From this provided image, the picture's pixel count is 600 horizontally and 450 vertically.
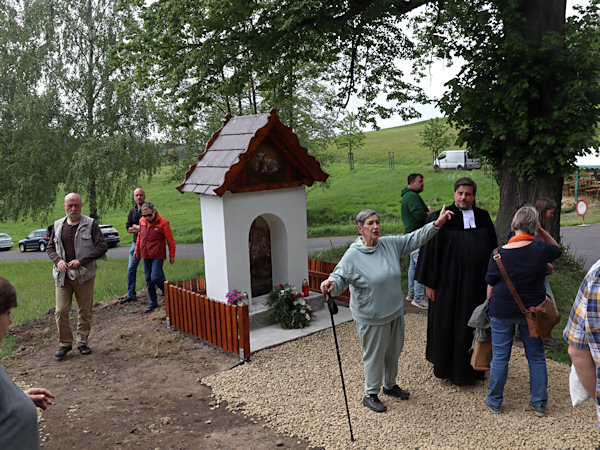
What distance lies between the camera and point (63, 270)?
6.70 metres

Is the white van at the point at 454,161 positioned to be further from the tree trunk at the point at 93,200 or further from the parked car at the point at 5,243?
the parked car at the point at 5,243

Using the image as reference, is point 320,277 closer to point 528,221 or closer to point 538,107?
point 528,221

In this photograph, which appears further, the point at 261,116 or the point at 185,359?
the point at 261,116

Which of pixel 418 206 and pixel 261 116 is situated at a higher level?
pixel 261 116

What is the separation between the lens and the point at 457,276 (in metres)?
5.40

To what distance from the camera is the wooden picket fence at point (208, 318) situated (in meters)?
6.46

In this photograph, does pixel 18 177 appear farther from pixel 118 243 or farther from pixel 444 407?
pixel 444 407

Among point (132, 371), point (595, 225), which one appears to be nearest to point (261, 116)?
point (132, 371)

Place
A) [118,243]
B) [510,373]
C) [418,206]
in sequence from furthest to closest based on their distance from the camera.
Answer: [118,243]
[418,206]
[510,373]

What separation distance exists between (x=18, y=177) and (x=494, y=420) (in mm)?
16626

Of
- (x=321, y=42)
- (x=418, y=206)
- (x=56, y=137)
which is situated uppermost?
(x=321, y=42)

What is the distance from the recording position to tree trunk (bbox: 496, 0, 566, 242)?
904cm

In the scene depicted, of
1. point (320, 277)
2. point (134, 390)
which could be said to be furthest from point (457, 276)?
point (134, 390)

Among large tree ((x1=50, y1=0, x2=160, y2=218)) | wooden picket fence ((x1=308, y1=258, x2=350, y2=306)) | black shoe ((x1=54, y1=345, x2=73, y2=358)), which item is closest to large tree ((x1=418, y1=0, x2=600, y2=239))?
wooden picket fence ((x1=308, y1=258, x2=350, y2=306))
